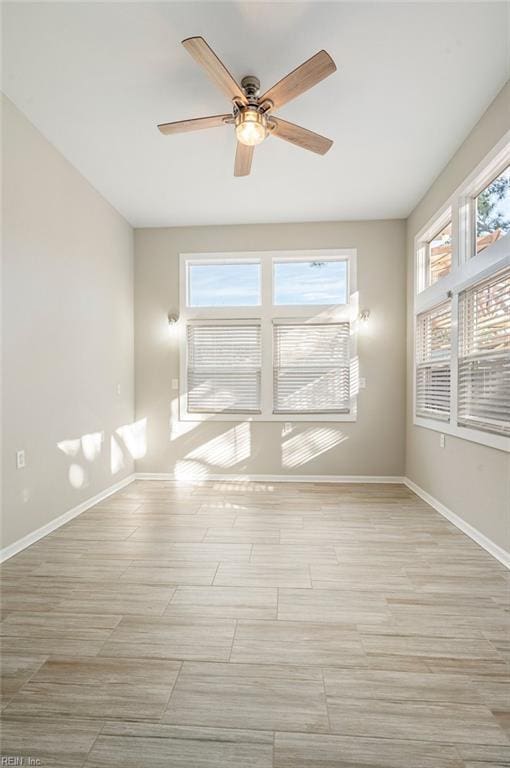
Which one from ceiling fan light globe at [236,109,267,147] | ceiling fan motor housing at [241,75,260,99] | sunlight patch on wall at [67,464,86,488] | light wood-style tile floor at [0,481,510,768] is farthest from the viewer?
sunlight patch on wall at [67,464,86,488]

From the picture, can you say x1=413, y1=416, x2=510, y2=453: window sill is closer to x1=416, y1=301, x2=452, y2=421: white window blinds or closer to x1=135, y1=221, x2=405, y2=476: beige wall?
x1=416, y1=301, x2=452, y2=421: white window blinds

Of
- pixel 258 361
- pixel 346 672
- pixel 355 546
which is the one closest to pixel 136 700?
pixel 346 672

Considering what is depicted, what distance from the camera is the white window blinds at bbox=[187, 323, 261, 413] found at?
4.97m

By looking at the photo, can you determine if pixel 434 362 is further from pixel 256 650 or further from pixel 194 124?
pixel 256 650

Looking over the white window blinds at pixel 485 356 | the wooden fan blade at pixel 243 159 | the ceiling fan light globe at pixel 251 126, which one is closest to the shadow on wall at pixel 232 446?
the white window blinds at pixel 485 356

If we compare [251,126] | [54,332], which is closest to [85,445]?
[54,332]

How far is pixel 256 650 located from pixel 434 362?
3162 mm

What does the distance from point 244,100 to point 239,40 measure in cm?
29

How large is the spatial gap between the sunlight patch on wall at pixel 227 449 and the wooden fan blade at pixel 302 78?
339 cm

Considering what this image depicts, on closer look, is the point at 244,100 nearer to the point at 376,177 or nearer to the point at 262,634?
the point at 376,177

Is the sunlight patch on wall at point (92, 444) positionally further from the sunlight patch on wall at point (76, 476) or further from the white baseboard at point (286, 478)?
the white baseboard at point (286, 478)

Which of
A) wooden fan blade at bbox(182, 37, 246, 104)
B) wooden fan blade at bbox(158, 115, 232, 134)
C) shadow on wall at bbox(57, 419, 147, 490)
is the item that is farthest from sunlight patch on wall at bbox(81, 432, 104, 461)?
wooden fan blade at bbox(182, 37, 246, 104)

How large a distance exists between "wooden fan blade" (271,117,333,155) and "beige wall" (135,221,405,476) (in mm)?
2140

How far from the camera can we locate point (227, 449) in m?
4.95
